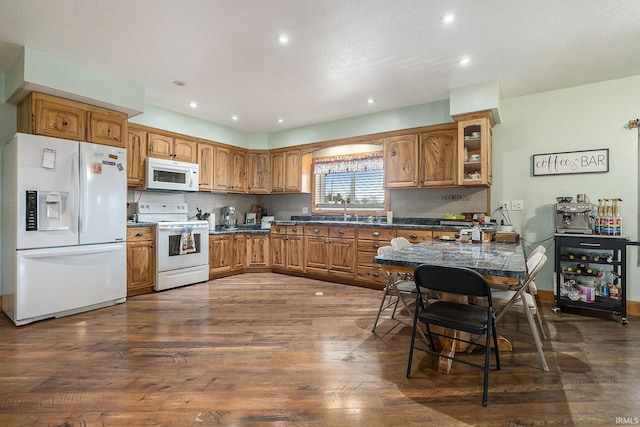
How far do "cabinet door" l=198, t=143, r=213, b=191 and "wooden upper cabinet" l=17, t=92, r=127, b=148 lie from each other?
137 centimetres

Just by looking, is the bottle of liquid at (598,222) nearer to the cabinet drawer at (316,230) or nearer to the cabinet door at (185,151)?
the cabinet drawer at (316,230)

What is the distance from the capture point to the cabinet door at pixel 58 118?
3057mm

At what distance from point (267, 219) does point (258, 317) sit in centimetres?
300

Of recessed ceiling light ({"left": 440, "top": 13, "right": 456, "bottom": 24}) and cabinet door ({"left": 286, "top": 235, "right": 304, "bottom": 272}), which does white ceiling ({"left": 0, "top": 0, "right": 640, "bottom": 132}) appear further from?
cabinet door ({"left": 286, "top": 235, "right": 304, "bottom": 272})

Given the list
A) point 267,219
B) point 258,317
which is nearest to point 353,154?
point 267,219

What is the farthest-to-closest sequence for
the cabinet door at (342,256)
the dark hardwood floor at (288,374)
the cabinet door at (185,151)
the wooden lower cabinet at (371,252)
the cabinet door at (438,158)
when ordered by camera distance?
the cabinet door at (185,151), the cabinet door at (342,256), the wooden lower cabinet at (371,252), the cabinet door at (438,158), the dark hardwood floor at (288,374)

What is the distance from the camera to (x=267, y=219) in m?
5.97

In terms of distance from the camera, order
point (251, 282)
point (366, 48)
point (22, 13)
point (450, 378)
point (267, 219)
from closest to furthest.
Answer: point (450, 378) → point (22, 13) → point (366, 48) → point (251, 282) → point (267, 219)

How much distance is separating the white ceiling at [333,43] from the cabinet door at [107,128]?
481 mm

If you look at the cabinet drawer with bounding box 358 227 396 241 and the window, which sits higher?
the window

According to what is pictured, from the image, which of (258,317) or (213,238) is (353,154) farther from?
(258,317)

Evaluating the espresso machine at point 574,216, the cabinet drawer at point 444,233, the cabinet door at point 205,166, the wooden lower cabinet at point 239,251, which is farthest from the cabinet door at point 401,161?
the cabinet door at point 205,166

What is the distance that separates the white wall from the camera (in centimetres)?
338

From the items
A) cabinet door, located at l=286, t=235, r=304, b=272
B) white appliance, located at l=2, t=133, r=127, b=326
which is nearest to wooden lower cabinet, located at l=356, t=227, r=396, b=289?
cabinet door, located at l=286, t=235, r=304, b=272
